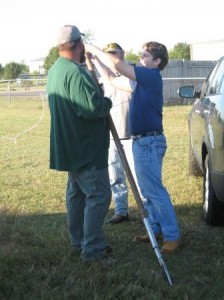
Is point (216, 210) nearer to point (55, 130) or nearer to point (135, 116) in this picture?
point (135, 116)

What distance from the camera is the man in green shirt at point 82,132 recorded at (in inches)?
163

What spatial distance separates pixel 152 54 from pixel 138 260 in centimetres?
179

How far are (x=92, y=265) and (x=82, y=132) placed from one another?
1.05m

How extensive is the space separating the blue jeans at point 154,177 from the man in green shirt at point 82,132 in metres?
0.54

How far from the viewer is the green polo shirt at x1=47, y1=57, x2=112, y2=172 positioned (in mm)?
4129

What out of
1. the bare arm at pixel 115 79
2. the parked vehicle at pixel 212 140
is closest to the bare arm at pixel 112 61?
the bare arm at pixel 115 79

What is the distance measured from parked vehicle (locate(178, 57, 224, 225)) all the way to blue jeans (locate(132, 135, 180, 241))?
50 centimetres

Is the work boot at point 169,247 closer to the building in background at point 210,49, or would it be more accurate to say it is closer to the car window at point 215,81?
the car window at point 215,81

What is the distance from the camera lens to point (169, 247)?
4867 mm

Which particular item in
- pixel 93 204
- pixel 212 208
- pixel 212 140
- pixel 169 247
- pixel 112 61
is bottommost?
pixel 169 247

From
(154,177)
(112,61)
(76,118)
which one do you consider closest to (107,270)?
(154,177)

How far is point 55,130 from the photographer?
170 inches

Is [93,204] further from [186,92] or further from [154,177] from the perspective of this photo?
[186,92]

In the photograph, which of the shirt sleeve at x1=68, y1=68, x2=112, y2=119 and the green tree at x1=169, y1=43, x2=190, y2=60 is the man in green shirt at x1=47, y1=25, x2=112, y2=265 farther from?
the green tree at x1=169, y1=43, x2=190, y2=60
